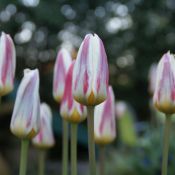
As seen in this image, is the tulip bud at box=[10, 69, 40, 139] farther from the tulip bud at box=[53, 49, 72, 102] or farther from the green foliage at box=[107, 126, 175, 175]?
the green foliage at box=[107, 126, 175, 175]

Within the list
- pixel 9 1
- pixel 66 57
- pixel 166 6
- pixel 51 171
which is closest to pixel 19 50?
pixel 9 1

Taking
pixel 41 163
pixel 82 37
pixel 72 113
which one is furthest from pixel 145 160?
pixel 82 37

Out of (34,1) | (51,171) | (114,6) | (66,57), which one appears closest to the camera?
(66,57)

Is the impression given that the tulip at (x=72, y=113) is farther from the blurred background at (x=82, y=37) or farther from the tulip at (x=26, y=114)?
the blurred background at (x=82, y=37)

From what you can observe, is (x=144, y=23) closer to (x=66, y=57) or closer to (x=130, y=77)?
(x=130, y=77)

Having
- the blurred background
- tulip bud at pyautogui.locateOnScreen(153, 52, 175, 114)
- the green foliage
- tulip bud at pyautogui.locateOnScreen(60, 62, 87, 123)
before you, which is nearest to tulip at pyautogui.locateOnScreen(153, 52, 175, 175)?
tulip bud at pyautogui.locateOnScreen(153, 52, 175, 114)

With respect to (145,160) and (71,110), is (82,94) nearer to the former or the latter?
(71,110)
